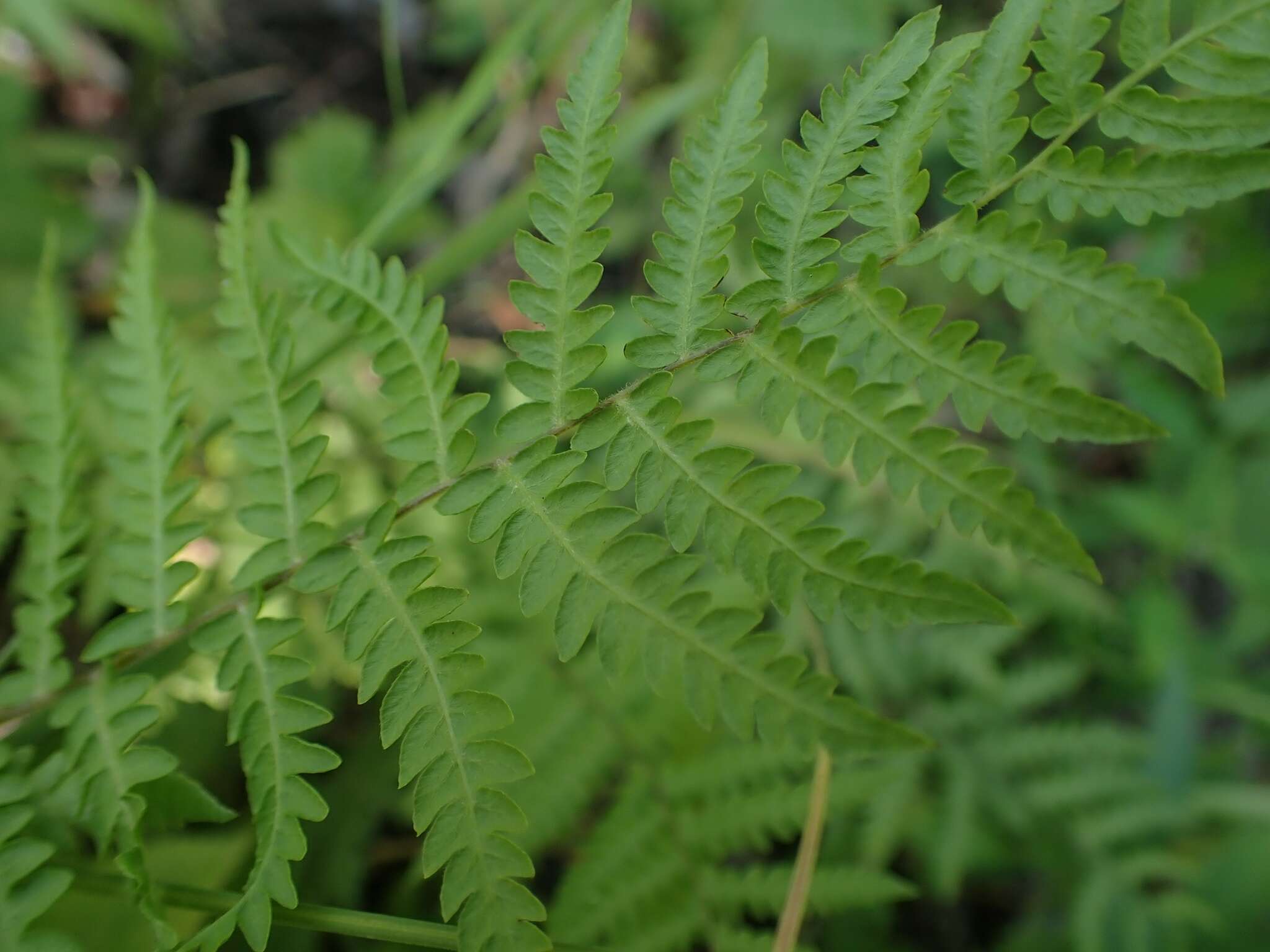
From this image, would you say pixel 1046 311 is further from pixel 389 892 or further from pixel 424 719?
pixel 389 892

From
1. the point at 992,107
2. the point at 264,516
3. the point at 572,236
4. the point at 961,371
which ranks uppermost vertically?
the point at 992,107

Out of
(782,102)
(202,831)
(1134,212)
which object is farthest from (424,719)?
(782,102)

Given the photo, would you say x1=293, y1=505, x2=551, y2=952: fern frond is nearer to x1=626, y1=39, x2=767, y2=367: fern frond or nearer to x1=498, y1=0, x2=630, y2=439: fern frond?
x1=498, y1=0, x2=630, y2=439: fern frond

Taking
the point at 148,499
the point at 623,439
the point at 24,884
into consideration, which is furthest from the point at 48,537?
the point at 623,439

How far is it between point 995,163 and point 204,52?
2957 mm

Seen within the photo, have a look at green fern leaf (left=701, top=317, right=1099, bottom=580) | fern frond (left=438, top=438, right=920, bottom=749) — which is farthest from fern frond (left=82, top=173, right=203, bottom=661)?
green fern leaf (left=701, top=317, right=1099, bottom=580)

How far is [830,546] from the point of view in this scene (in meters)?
0.82

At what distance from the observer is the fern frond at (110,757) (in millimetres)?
913

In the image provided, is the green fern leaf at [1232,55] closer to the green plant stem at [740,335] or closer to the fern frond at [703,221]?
the green plant stem at [740,335]

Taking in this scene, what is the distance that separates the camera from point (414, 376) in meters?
0.94

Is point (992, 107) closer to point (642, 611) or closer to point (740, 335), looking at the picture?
point (740, 335)

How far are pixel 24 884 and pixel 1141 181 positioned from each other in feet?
4.47

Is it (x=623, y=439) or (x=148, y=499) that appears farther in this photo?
(x=148, y=499)

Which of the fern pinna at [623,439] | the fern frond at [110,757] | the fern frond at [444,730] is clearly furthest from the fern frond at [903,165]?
the fern frond at [110,757]
